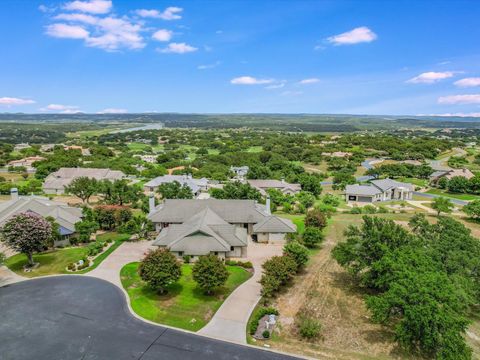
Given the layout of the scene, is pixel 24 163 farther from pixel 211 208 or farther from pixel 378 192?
pixel 378 192

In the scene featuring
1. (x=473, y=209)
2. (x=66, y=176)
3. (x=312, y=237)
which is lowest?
(x=66, y=176)

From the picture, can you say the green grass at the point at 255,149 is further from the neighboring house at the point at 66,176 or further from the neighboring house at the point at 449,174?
the neighboring house at the point at 449,174

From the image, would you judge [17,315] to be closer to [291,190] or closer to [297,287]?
[297,287]

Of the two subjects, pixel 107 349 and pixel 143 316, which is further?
pixel 143 316

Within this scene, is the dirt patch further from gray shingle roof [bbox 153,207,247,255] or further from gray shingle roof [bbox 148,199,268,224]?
gray shingle roof [bbox 148,199,268,224]


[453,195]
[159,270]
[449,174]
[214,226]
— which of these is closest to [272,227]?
[214,226]

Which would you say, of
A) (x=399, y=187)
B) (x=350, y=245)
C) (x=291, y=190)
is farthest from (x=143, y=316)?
(x=399, y=187)
